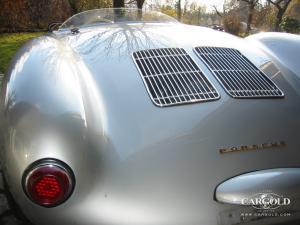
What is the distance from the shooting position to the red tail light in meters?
1.56

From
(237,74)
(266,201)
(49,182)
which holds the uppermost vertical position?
(237,74)

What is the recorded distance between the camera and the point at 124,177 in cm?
158

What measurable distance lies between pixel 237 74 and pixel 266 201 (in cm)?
79

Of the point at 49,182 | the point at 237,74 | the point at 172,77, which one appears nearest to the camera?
the point at 49,182

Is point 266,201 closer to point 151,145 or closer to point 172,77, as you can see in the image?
point 151,145

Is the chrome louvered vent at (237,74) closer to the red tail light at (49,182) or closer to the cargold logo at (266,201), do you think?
the cargold logo at (266,201)

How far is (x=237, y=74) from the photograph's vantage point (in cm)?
218

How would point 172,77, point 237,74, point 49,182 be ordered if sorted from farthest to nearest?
1. point 237,74
2. point 172,77
3. point 49,182

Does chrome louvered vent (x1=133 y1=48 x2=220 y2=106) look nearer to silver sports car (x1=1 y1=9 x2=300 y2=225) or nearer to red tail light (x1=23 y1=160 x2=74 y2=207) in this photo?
silver sports car (x1=1 y1=9 x2=300 y2=225)

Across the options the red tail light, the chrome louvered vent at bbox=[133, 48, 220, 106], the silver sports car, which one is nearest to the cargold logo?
the silver sports car

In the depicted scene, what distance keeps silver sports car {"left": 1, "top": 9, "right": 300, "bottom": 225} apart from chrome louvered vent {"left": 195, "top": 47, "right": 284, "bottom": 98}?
0.04ft

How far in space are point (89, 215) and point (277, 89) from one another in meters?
1.17

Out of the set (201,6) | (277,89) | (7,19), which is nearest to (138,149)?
(277,89)

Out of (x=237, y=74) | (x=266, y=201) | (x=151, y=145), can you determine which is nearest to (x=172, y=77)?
(x=237, y=74)
